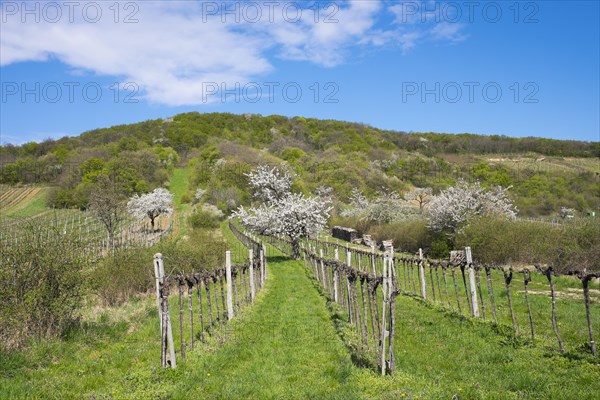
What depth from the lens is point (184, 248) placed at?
21469 mm

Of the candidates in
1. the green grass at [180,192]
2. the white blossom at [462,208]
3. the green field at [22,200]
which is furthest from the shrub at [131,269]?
the green field at [22,200]

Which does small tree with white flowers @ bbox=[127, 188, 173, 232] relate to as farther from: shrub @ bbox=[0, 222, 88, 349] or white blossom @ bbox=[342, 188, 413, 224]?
shrub @ bbox=[0, 222, 88, 349]

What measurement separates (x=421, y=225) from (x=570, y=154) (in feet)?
324

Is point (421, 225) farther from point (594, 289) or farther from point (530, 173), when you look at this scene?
point (530, 173)

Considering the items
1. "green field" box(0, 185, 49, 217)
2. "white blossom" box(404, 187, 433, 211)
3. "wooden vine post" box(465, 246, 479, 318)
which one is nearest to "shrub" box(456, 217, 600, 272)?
"wooden vine post" box(465, 246, 479, 318)

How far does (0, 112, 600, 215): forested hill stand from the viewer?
7612 cm

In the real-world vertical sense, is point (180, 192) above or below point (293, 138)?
below

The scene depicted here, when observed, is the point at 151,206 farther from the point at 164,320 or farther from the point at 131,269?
the point at 164,320

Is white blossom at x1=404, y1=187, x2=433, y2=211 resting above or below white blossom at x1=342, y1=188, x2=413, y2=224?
above

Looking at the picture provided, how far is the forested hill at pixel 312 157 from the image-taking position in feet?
250

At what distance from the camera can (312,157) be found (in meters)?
98.0

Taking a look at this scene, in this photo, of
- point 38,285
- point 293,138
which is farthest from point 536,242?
point 293,138

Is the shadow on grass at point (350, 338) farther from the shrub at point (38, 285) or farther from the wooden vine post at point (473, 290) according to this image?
the shrub at point (38, 285)

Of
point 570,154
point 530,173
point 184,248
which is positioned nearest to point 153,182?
point 184,248
